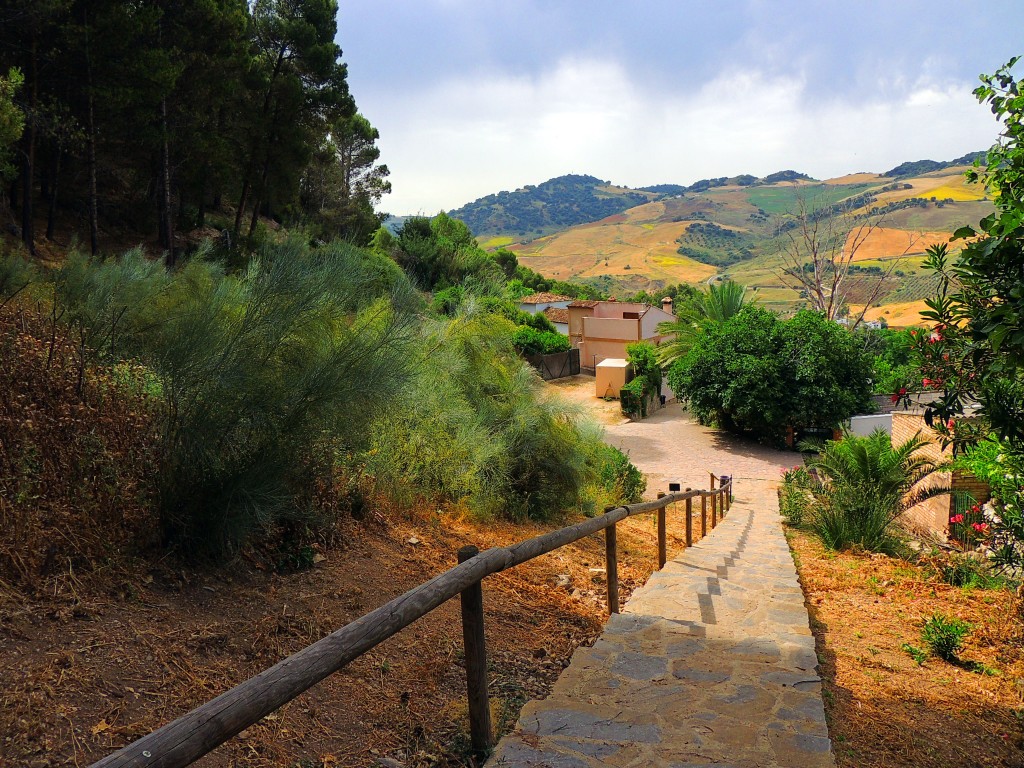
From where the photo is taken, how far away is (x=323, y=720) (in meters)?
2.79

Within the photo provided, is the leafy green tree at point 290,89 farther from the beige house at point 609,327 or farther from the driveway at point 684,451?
the beige house at point 609,327

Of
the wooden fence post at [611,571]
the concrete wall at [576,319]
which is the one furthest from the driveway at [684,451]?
the concrete wall at [576,319]

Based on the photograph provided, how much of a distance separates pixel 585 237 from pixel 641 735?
168500 mm

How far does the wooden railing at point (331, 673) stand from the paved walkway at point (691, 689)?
33 cm

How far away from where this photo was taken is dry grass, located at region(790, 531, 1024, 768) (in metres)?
3.33

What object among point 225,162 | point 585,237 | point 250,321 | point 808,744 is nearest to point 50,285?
point 250,321

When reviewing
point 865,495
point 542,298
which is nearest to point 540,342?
point 542,298

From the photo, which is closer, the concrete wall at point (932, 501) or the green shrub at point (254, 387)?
the green shrub at point (254, 387)

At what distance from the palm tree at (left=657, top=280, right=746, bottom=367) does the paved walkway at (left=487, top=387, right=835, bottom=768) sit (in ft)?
76.1

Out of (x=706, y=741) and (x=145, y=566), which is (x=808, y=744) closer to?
(x=706, y=741)

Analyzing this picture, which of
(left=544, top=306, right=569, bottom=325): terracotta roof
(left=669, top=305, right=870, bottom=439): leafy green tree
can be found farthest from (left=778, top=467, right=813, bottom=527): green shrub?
(left=544, top=306, right=569, bottom=325): terracotta roof

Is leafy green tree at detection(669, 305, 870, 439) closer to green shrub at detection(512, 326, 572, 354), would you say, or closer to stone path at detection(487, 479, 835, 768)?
green shrub at detection(512, 326, 572, 354)

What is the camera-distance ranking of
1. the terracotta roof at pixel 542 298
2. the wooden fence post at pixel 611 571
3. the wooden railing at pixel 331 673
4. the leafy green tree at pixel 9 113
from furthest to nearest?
1. the terracotta roof at pixel 542 298
2. the leafy green tree at pixel 9 113
3. the wooden fence post at pixel 611 571
4. the wooden railing at pixel 331 673

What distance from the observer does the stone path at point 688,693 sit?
2559mm
